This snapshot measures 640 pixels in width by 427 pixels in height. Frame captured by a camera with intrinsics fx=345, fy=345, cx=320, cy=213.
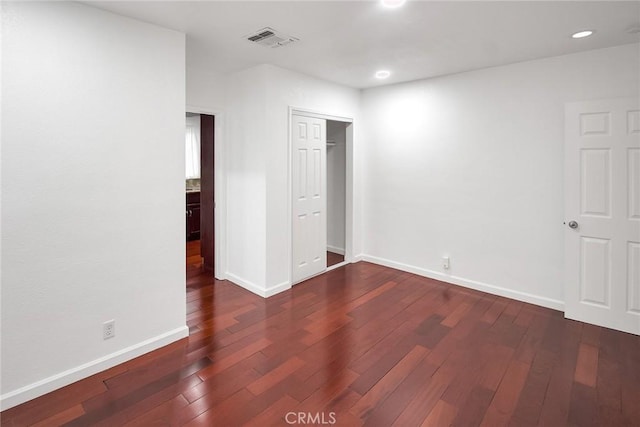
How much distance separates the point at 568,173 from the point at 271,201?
9.89 ft

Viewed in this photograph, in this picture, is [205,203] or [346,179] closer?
[205,203]

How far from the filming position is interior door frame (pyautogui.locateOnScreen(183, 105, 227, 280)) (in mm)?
4289

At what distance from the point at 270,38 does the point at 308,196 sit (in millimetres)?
1997

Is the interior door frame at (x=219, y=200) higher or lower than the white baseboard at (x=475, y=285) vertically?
higher

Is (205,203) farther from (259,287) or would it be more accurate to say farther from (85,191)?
(85,191)

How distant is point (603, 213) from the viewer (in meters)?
3.21

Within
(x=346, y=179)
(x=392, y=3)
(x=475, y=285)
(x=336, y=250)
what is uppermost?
(x=392, y=3)

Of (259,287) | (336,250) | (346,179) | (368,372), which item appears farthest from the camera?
(336,250)

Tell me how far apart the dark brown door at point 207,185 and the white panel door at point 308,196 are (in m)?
1.13

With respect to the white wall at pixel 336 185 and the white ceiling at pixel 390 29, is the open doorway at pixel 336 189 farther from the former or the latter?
the white ceiling at pixel 390 29

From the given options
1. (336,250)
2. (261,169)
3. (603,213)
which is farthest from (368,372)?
(336,250)

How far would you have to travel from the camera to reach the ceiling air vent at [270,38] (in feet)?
9.17

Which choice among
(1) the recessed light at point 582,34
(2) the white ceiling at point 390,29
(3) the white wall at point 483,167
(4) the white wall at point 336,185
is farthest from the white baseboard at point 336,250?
(1) the recessed light at point 582,34

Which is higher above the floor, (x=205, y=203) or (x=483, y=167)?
(x=483, y=167)
